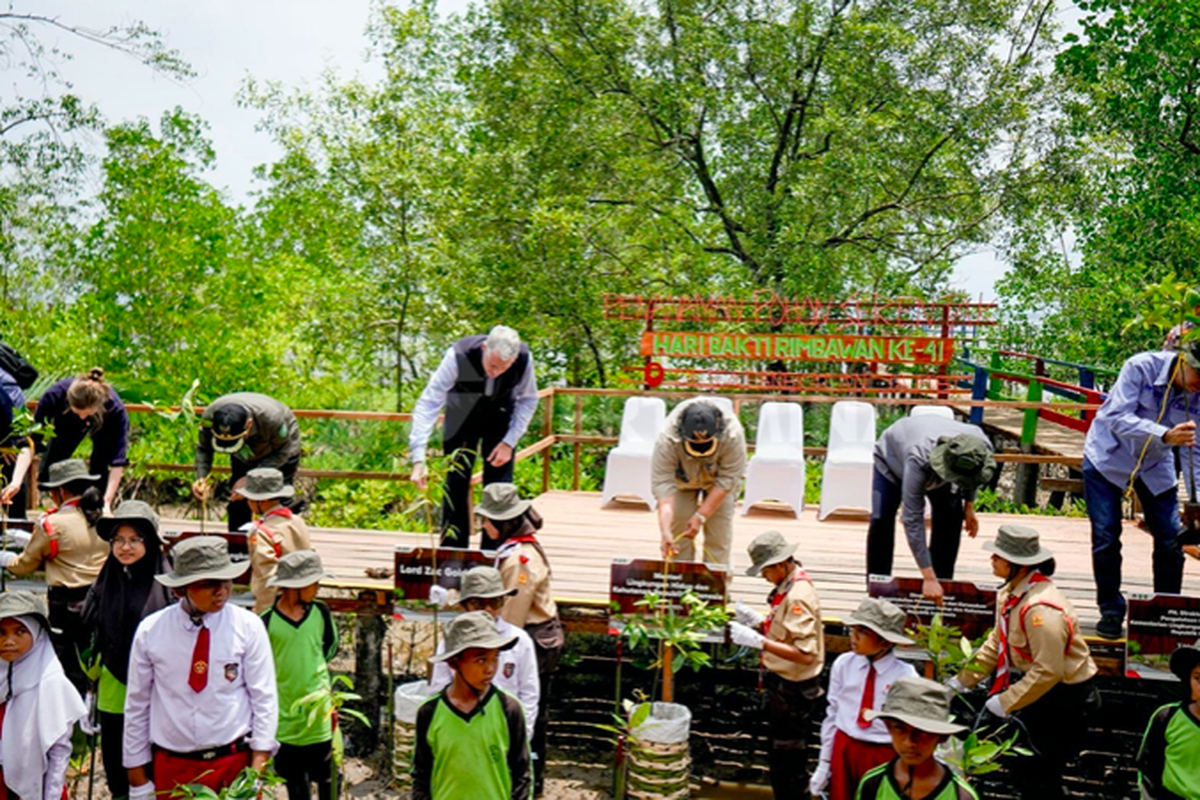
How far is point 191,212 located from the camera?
46.2ft

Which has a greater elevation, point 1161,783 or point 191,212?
point 191,212

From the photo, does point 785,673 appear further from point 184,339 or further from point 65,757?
point 184,339

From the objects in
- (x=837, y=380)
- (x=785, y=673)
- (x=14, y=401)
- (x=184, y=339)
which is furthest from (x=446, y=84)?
(x=785, y=673)

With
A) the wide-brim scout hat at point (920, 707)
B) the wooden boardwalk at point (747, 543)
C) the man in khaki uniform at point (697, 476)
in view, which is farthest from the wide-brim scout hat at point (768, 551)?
the wooden boardwalk at point (747, 543)

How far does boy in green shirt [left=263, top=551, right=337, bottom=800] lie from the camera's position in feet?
14.1

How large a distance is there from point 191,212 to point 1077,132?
11570mm

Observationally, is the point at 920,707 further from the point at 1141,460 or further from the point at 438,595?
the point at 438,595

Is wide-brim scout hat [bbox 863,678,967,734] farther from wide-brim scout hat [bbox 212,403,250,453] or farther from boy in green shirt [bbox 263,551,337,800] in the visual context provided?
wide-brim scout hat [bbox 212,403,250,453]

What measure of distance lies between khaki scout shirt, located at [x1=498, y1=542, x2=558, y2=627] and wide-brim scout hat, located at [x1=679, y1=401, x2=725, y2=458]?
987mm

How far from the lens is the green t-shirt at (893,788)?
125 inches

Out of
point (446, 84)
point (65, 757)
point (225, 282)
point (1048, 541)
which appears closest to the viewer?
point (65, 757)

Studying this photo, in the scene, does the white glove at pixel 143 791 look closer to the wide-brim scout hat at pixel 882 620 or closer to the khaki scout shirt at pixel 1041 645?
the wide-brim scout hat at pixel 882 620

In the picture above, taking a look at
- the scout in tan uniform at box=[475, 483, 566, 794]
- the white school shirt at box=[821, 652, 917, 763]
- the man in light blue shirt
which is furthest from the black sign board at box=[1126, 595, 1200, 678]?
the scout in tan uniform at box=[475, 483, 566, 794]

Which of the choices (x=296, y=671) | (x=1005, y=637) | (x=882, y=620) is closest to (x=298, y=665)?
(x=296, y=671)
